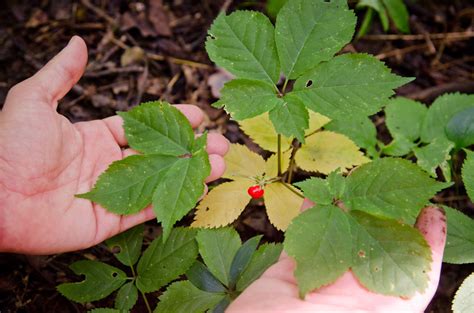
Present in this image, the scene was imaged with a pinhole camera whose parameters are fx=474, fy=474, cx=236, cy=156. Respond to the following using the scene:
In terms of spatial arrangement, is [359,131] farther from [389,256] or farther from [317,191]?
[389,256]

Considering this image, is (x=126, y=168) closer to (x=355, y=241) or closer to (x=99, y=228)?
(x=99, y=228)

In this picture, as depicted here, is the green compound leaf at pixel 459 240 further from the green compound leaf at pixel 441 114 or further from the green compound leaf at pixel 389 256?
the green compound leaf at pixel 441 114

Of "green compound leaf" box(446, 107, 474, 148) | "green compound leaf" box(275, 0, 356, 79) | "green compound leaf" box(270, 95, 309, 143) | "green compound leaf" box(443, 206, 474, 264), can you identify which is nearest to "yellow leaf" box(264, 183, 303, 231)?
"green compound leaf" box(270, 95, 309, 143)

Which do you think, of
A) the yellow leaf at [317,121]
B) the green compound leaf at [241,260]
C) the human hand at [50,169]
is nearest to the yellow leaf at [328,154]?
the yellow leaf at [317,121]

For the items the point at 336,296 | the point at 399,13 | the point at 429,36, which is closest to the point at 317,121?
the point at 336,296

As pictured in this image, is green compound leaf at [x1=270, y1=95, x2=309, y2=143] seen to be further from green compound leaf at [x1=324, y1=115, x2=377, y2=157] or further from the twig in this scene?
the twig

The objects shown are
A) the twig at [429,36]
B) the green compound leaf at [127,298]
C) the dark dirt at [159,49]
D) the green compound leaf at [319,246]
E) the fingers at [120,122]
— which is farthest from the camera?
the twig at [429,36]
